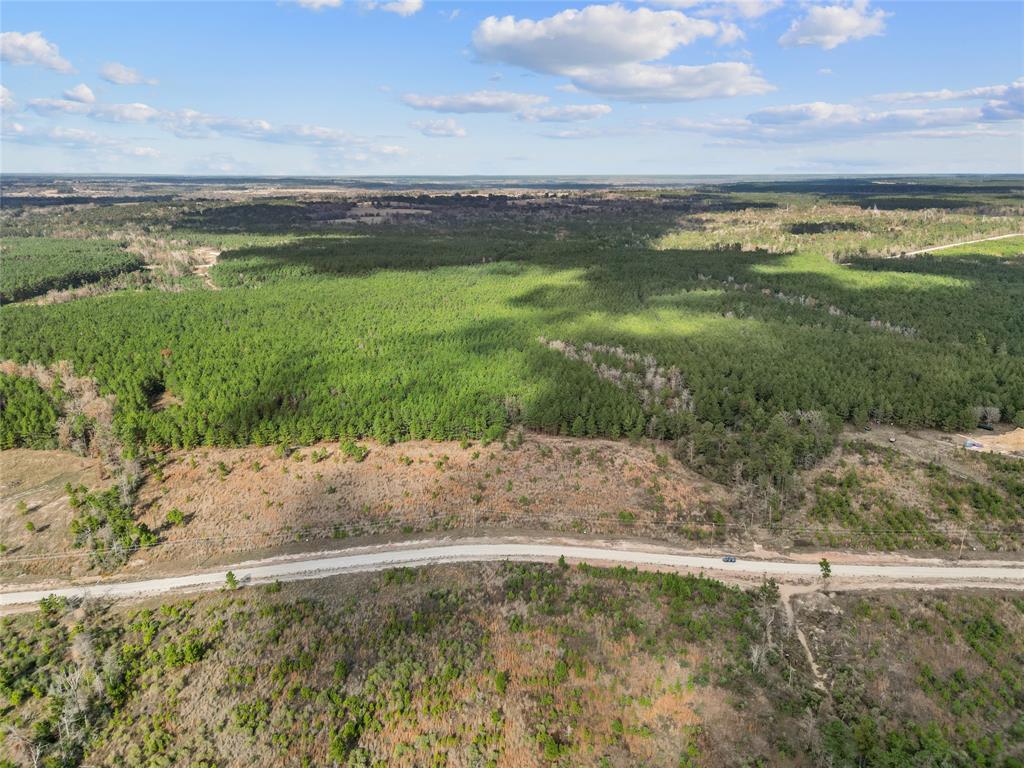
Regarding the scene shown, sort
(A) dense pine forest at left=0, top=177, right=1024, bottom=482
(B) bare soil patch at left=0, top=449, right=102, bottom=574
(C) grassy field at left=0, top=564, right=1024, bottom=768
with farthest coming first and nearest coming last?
(A) dense pine forest at left=0, top=177, right=1024, bottom=482
(B) bare soil patch at left=0, top=449, right=102, bottom=574
(C) grassy field at left=0, top=564, right=1024, bottom=768

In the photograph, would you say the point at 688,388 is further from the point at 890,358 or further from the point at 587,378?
the point at 890,358

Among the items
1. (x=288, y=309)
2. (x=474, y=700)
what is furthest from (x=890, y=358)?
(x=288, y=309)

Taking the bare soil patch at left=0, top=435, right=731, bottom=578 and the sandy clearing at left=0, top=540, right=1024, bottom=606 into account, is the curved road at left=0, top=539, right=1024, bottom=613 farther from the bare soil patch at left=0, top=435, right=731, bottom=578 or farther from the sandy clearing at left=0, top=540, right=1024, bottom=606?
the bare soil patch at left=0, top=435, right=731, bottom=578

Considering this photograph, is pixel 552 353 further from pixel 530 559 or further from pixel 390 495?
pixel 530 559

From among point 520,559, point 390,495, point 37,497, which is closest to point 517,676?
point 520,559

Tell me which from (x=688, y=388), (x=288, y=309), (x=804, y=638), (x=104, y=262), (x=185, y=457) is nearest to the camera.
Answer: (x=804, y=638)

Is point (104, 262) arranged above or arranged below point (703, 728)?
above

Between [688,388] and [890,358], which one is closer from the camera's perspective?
[688,388]

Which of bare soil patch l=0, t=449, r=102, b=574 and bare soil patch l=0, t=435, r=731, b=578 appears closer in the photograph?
bare soil patch l=0, t=449, r=102, b=574

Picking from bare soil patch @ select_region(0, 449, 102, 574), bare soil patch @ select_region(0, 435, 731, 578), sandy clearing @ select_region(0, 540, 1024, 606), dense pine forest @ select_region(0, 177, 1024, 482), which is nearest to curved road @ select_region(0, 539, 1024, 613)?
sandy clearing @ select_region(0, 540, 1024, 606)
